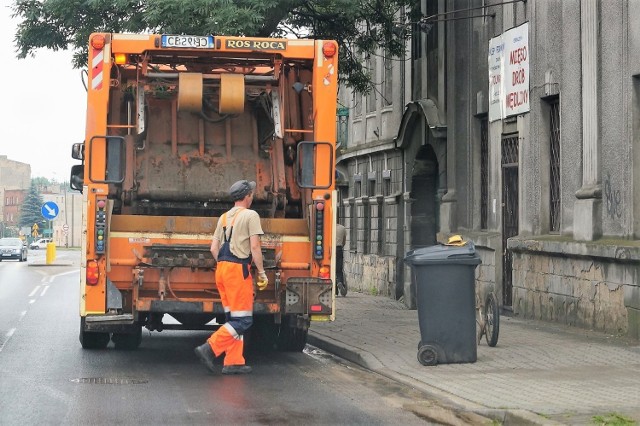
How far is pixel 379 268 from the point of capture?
28.9 m

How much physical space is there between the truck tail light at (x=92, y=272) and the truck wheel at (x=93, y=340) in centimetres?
206

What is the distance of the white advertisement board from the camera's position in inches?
730

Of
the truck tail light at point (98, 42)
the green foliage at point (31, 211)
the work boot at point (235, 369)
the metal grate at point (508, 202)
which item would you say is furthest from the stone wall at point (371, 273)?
the green foliage at point (31, 211)

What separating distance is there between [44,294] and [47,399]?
18570 mm

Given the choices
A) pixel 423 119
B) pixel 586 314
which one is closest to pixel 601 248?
pixel 586 314

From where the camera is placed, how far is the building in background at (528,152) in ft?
49.2

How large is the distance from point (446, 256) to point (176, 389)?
9.89 feet

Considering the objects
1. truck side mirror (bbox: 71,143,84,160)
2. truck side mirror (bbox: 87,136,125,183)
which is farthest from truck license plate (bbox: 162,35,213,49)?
truck side mirror (bbox: 71,143,84,160)

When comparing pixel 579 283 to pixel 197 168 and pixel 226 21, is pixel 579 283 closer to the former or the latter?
pixel 197 168

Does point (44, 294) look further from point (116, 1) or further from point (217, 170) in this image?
point (217, 170)

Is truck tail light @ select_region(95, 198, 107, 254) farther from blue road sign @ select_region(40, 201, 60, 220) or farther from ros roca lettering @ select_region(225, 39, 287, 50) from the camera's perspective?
blue road sign @ select_region(40, 201, 60, 220)

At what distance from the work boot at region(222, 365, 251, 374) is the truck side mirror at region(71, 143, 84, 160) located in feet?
9.90

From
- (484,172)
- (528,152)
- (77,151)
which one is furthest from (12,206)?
(77,151)

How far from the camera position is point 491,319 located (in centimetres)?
1341
